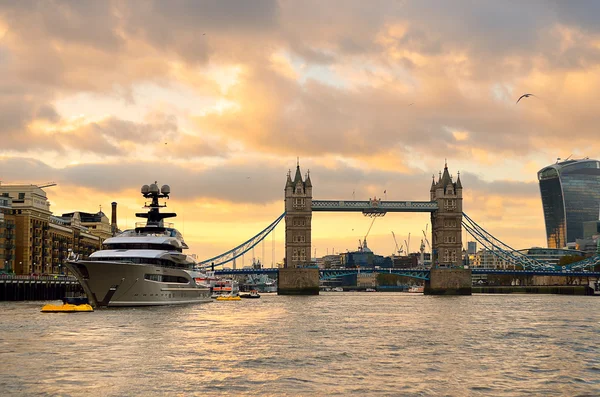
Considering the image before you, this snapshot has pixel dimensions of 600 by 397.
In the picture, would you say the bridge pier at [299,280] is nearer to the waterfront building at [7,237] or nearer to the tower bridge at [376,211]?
the tower bridge at [376,211]

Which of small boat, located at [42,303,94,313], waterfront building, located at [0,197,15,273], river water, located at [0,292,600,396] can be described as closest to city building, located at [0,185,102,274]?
waterfront building, located at [0,197,15,273]

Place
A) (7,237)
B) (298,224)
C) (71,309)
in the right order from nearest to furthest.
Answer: (71,309)
(7,237)
(298,224)

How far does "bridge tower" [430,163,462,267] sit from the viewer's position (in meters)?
170

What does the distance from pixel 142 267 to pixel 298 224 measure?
8913 cm

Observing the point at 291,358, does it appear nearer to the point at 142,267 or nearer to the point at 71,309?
the point at 71,309

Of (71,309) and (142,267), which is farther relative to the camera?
(142,267)

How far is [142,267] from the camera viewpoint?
7806 centimetres

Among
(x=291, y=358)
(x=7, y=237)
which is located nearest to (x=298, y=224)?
(x=7, y=237)

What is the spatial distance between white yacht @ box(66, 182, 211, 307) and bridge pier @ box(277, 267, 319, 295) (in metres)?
66.1

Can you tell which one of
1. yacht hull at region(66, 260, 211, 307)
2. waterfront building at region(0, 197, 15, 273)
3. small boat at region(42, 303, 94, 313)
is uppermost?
waterfront building at region(0, 197, 15, 273)

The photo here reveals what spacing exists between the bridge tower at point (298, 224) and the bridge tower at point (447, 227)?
88.8 feet

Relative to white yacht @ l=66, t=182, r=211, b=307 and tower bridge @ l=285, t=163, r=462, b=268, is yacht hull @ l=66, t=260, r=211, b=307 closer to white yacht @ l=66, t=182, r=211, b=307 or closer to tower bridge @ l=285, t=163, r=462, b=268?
white yacht @ l=66, t=182, r=211, b=307

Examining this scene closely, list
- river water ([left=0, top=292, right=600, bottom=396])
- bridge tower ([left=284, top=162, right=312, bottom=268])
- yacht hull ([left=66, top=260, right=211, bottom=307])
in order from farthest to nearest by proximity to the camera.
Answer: bridge tower ([left=284, top=162, right=312, bottom=268]), yacht hull ([left=66, top=260, right=211, bottom=307]), river water ([left=0, top=292, right=600, bottom=396])

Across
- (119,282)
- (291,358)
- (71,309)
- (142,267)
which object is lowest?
(291,358)
